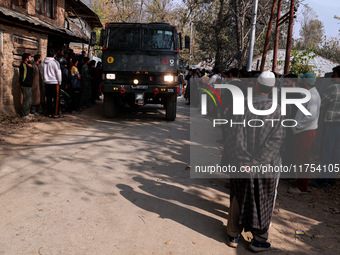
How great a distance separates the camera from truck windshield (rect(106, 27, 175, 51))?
10367 millimetres

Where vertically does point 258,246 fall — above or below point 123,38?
→ below

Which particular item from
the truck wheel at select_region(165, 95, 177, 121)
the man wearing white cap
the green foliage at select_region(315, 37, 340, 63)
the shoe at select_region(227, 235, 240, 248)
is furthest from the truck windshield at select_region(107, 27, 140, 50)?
the green foliage at select_region(315, 37, 340, 63)

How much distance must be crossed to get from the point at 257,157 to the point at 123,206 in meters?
1.94

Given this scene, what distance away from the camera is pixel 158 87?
10.2 metres

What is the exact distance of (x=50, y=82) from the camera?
406 inches

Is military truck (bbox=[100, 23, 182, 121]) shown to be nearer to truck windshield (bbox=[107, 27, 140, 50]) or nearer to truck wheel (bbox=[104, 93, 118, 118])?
truck windshield (bbox=[107, 27, 140, 50])

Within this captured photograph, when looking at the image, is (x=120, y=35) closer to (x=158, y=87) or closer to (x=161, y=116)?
(x=158, y=87)

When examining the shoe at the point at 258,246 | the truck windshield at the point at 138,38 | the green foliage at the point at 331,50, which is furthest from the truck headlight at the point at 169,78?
the green foliage at the point at 331,50

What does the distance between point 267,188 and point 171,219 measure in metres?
1.28

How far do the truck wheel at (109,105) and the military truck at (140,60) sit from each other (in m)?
0.24

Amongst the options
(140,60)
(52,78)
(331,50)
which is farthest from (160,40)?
(331,50)

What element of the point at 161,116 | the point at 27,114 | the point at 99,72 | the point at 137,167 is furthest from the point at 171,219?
the point at 99,72

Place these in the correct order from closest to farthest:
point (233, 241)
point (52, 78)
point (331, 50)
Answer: point (233, 241), point (52, 78), point (331, 50)

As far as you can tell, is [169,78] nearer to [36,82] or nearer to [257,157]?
[36,82]
